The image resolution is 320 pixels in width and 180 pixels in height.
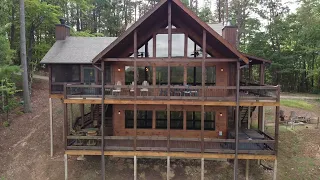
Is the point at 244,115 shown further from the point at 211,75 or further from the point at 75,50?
the point at 75,50

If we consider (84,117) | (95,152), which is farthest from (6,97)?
(95,152)

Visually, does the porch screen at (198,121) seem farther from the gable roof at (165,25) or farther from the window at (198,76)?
the gable roof at (165,25)

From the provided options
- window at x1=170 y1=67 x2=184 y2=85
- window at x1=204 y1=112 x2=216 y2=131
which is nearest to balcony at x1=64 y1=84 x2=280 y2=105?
window at x1=170 y1=67 x2=184 y2=85

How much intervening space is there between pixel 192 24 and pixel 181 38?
1351 mm

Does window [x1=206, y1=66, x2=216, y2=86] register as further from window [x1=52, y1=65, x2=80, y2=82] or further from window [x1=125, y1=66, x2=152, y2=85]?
window [x1=52, y1=65, x2=80, y2=82]

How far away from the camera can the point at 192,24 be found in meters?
13.7

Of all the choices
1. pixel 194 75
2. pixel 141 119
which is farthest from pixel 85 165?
pixel 194 75

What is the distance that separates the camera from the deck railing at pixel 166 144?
42.5 feet

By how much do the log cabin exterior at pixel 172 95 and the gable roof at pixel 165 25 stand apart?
0.05 meters

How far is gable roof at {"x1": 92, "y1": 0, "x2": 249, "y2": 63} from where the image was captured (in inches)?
485

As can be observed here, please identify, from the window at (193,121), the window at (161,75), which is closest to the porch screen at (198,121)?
the window at (193,121)

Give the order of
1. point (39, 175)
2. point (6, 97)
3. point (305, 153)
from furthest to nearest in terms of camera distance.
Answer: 1. point (6, 97)
2. point (305, 153)
3. point (39, 175)

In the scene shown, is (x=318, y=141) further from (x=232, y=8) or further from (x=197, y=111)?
(x=232, y=8)

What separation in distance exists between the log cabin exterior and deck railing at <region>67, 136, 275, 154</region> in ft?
0.17
